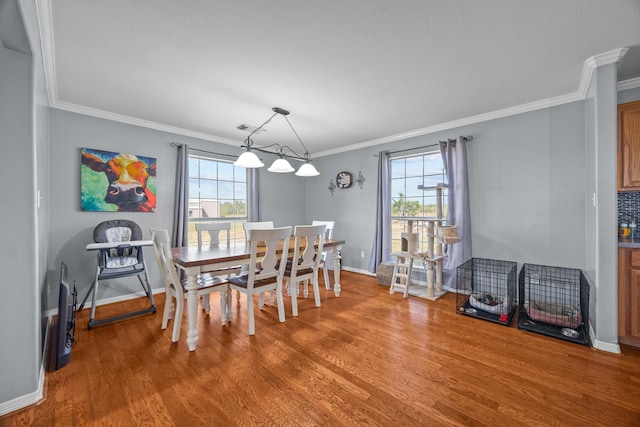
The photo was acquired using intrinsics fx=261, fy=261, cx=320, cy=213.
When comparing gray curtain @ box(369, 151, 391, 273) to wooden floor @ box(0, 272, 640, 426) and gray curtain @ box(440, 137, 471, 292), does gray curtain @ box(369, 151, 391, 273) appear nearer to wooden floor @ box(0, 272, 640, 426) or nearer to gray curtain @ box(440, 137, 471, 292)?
gray curtain @ box(440, 137, 471, 292)

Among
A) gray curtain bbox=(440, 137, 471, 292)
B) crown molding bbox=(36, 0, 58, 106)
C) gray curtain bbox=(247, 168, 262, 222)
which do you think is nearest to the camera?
crown molding bbox=(36, 0, 58, 106)

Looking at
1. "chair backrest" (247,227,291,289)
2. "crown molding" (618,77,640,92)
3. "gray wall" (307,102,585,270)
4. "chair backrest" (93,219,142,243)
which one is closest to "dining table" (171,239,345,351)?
"chair backrest" (247,227,291,289)

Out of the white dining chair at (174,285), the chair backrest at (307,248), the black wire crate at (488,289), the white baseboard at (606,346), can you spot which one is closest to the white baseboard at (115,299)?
the white dining chair at (174,285)

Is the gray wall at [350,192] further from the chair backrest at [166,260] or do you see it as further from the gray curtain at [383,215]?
the chair backrest at [166,260]

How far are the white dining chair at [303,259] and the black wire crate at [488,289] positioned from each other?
1671 mm

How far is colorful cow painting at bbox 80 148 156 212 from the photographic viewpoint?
3289 mm

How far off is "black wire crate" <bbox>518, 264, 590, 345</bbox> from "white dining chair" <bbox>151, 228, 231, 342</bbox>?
3.07 metres

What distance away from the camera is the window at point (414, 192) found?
4094mm

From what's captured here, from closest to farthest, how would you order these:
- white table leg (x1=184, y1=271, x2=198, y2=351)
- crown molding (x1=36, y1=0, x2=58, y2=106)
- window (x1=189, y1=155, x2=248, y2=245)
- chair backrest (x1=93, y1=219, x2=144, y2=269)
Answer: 1. crown molding (x1=36, y1=0, x2=58, y2=106)
2. white table leg (x1=184, y1=271, x2=198, y2=351)
3. chair backrest (x1=93, y1=219, x2=144, y2=269)
4. window (x1=189, y1=155, x2=248, y2=245)

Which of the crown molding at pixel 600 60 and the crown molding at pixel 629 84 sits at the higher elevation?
the crown molding at pixel 600 60

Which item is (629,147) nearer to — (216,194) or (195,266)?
(195,266)

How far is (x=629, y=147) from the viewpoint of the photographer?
2.31 metres

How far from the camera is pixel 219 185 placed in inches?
182

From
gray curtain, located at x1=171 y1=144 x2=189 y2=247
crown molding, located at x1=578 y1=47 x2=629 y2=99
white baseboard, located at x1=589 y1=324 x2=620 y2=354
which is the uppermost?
crown molding, located at x1=578 y1=47 x2=629 y2=99
